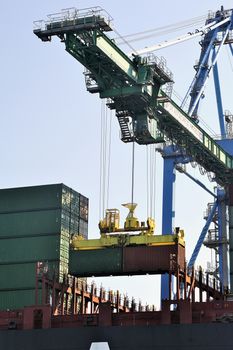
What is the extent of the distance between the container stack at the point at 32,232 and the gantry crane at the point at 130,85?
10057 mm

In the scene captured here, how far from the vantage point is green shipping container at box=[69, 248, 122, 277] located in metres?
44.0

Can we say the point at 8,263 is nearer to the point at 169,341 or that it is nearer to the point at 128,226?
the point at 128,226

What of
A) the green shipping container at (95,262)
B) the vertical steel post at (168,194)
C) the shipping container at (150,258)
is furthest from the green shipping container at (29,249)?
the shipping container at (150,258)

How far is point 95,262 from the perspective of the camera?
44500 millimetres

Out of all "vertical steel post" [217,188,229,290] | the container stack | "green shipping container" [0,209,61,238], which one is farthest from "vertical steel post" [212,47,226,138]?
"green shipping container" [0,209,61,238]

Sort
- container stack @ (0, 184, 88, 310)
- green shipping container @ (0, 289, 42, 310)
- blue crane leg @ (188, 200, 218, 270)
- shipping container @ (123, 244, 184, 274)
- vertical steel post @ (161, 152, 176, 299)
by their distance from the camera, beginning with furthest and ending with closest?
blue crane leg @ (188, 200, 218, 270) → vertical steel post @ (161, 152, 176, 299) → container stack @ (0, 184, 88, 310) → green shipping container @ (0, 289, 42, 310) → shipping container @ (123, 244, 184, 274)

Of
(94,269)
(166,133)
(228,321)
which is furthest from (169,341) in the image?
(166,133)

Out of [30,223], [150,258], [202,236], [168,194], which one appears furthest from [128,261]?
[202,236]

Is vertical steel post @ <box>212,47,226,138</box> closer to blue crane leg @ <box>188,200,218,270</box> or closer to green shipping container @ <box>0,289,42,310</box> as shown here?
blue crane leg @ <box>188,200,218,270</box>

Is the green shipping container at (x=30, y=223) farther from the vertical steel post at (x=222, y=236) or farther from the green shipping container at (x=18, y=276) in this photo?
the vertical steel post at (x=222, y=236)

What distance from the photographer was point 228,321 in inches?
1594

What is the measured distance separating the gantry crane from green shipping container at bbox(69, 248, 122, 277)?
6996 mm

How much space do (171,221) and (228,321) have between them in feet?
67.8

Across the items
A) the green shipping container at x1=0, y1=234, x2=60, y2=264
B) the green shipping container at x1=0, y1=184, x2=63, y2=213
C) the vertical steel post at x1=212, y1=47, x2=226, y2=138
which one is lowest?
the green shipping container at x1=0, y1=234, x2=60, y2=264
